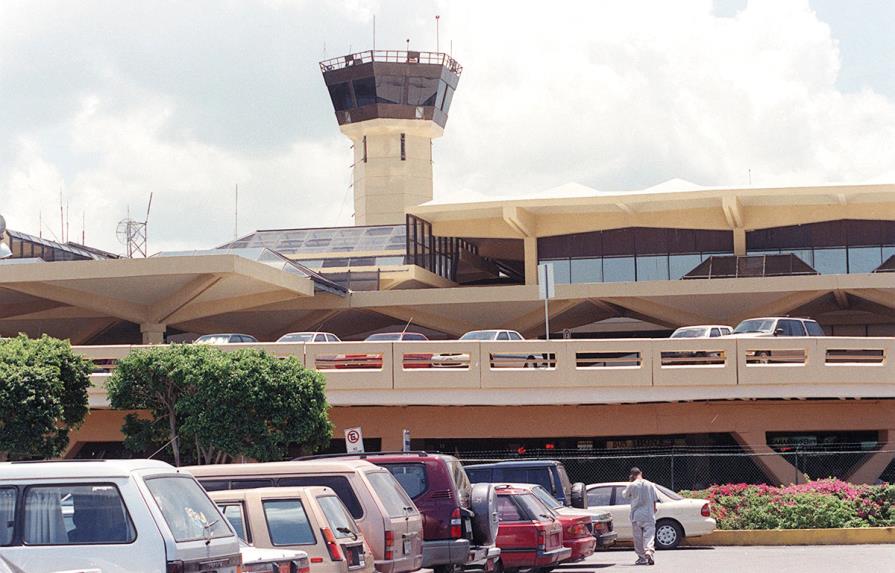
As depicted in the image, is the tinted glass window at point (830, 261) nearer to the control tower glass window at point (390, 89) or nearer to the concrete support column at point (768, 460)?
the concrete support column at point (768, 460)

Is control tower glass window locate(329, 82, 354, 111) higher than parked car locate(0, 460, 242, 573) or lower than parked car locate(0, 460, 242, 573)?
higher

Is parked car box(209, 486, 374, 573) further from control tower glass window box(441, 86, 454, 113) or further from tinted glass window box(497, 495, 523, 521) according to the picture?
control tower glass window box(441, 86, 454, 113)

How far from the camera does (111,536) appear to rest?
10273 millimetres

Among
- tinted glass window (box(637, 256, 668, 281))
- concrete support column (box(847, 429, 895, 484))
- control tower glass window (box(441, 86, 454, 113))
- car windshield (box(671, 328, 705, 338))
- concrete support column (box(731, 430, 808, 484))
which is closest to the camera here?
concrete support column (box(847, 429, 895, 484))

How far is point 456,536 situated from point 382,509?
7.06 feet

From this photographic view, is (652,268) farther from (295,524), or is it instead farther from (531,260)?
(295,524)

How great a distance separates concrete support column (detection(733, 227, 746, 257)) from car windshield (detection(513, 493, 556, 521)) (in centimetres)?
3336

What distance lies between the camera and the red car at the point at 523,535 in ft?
63.3

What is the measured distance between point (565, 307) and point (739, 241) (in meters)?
7.13

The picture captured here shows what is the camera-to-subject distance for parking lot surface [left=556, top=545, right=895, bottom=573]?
2086 cm

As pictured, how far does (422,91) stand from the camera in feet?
236

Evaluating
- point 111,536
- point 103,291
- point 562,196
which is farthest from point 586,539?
point 562,196

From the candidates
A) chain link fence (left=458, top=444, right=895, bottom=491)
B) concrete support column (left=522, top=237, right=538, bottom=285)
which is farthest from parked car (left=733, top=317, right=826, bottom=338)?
concrete support column (left=522, top=237, right=538, bottom=285)

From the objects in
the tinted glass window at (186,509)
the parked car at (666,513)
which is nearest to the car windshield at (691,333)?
the parked car at (666,513)
